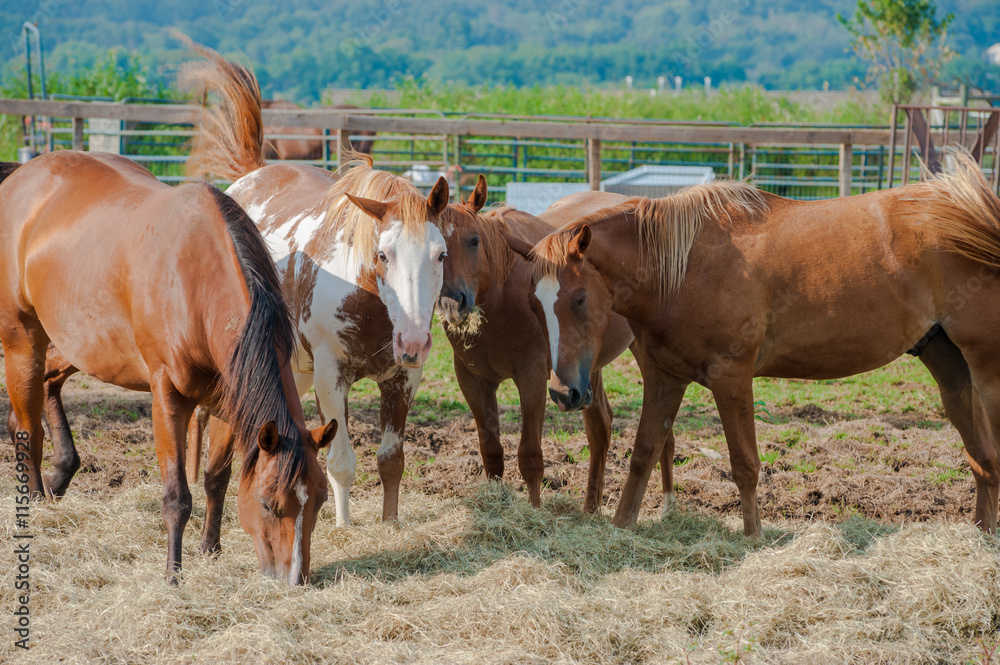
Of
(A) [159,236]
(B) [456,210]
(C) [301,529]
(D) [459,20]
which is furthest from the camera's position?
(D) [459,20]

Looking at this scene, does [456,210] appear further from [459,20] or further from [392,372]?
[459,20]

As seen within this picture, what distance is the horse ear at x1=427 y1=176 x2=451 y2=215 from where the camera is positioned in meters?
3.55

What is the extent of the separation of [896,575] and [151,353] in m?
3.04

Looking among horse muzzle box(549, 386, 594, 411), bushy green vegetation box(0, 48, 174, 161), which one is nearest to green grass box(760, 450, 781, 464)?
horse muzzle box(549, 386, 594, 411)

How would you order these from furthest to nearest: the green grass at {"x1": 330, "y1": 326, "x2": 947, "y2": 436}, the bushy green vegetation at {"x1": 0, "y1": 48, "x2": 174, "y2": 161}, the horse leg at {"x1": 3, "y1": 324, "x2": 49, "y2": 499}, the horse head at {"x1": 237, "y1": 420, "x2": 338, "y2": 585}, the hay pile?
1. the bushy green vegetation at {"x1": 0, "y1": 48, "x2": 174, "y2": 161}
2. the green grass at {"x1": 330, "y1": 326, "x2": 947, "y2": 436}
3. the horse leg at {"x1": 3, "y1": 324, "x2": 49, "y2": 499}
4. the horse head at {"x1": 237, "y1": 420, "x2": 338, "y2": 585}
5. the hay pile

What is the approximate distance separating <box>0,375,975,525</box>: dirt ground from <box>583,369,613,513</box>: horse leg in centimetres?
17

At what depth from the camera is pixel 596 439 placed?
14.5ft

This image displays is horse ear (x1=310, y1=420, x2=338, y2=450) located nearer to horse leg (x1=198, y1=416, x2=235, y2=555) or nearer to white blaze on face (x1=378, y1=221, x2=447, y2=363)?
white blaze on face (x1=378, y1=221, x2=447, y2=363)

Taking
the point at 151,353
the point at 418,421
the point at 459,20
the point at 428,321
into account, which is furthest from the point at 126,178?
the point at 459,20

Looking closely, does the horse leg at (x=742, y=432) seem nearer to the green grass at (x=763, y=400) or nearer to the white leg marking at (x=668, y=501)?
the white leg marking at (x=668, y=501)

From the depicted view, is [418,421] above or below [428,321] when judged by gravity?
below

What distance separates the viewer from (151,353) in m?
3.21

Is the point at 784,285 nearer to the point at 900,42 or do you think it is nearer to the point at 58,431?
the point at 58,431

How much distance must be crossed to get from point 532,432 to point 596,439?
49cm
